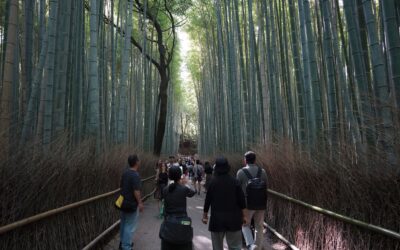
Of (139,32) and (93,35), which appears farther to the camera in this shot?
(139,32)

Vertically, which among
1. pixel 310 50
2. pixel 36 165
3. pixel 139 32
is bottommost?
pixel 36 165

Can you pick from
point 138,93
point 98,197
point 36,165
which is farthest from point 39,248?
point 138,93

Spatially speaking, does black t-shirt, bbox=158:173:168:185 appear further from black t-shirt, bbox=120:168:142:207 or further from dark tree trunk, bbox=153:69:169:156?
dark tree trunk, bbox=153:69:169:156

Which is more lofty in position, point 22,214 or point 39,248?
point 22,214

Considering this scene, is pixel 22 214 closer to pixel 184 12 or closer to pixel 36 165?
pixel 36 165

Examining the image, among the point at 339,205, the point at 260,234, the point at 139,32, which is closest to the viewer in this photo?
the point at 339,205

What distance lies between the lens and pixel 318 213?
3.12 m

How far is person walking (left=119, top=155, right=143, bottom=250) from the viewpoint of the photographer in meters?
3.55

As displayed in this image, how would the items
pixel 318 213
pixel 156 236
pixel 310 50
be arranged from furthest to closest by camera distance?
pixel 156 236
pixel 310 50
pixel 318 213

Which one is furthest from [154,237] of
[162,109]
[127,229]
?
[162,109]

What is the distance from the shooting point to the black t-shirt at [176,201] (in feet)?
8.46

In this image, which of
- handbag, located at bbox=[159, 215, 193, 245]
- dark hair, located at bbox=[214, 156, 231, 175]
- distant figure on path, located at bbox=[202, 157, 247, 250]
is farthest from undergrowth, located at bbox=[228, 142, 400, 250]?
handbag, located at bbox=[159, 215, 193, 245]

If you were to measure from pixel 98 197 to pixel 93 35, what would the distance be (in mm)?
2351

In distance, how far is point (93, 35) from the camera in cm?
486
